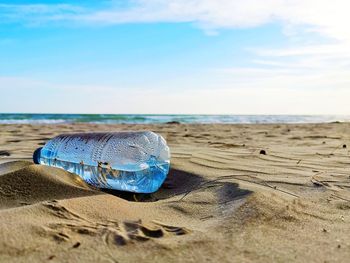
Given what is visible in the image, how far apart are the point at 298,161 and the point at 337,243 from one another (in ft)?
5.26

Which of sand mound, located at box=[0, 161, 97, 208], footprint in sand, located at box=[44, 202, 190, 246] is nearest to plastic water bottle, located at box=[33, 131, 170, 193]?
sand mound, located at box=[0, 161, 97, 208]

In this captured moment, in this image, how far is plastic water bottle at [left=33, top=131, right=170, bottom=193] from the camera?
199cm

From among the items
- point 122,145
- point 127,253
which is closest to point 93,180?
point 122,145

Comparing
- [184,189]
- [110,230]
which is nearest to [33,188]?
[110,230]

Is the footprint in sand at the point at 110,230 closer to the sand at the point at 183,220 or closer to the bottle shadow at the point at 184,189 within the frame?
the sand at the point at 183,220

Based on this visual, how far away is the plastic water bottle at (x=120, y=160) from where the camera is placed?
6.54ft

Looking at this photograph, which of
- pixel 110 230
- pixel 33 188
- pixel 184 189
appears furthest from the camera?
pixel 184 189

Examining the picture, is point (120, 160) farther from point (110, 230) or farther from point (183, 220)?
point (110, 230)

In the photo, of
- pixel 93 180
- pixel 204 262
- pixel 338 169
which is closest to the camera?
pixel 204 262

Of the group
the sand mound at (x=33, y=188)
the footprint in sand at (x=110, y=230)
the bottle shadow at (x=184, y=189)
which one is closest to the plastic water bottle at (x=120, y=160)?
the bottle shadow at (x=184, y=189)

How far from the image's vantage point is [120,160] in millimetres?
2039

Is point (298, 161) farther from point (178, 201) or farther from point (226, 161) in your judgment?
point (178, 201)

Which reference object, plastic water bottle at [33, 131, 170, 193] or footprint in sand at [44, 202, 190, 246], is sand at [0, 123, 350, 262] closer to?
footprint in sand at [44, 202, 190, 246]

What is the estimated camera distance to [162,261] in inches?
38.6
